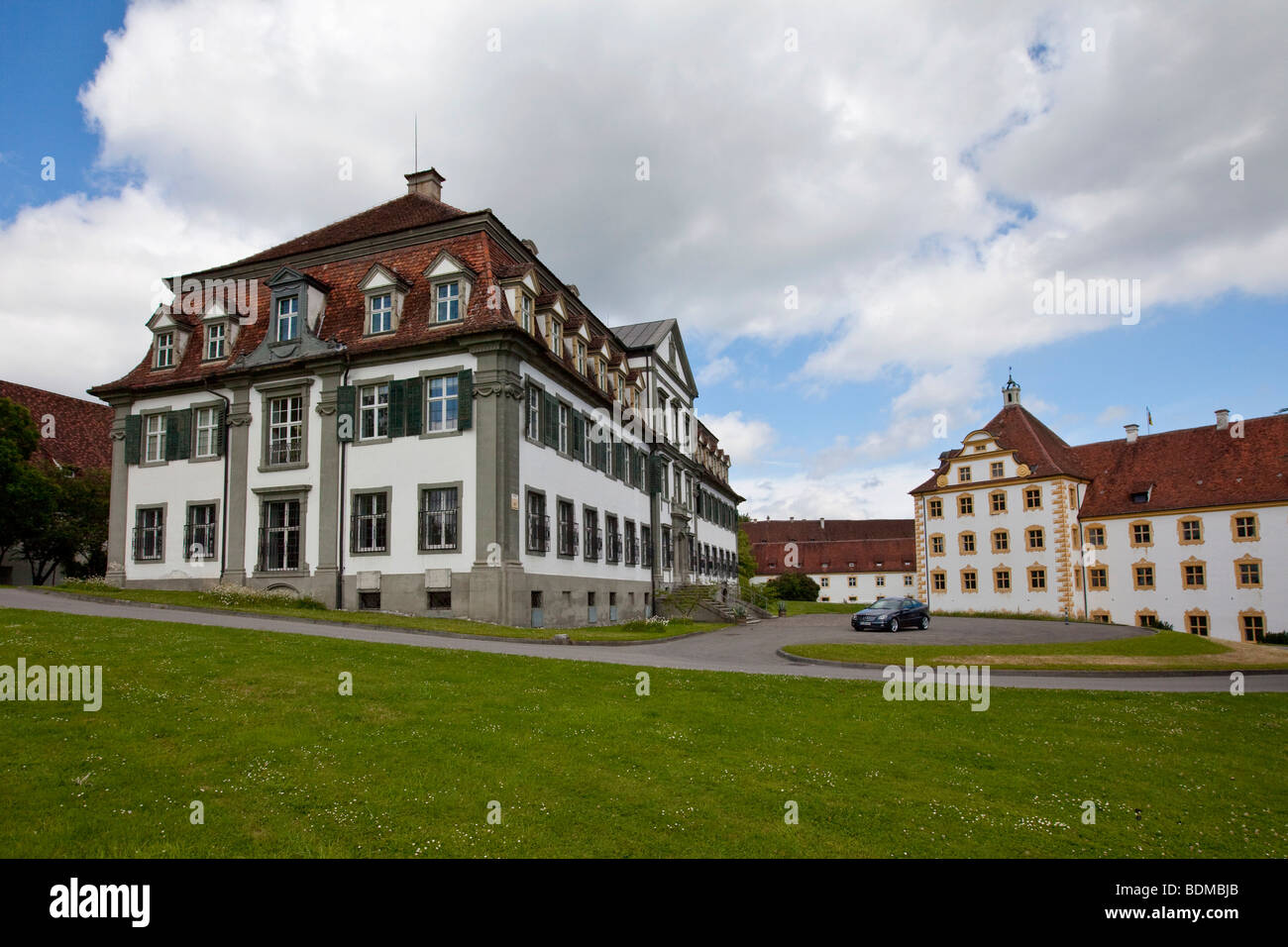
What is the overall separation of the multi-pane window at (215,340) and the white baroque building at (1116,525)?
157 ft

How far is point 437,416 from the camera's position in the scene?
1087 inches

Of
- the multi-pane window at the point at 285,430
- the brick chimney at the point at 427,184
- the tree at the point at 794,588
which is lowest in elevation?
the tree at the point at 794,588

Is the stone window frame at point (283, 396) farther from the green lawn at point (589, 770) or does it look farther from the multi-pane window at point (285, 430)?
the green lawn at point (589, 770)

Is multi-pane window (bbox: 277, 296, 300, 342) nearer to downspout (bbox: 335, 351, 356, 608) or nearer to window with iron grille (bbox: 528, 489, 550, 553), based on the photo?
downspout (bbox: 335, 351, 356, 608)

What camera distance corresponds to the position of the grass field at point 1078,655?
19.7 metres

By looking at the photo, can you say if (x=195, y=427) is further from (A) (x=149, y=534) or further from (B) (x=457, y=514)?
(B) (x=457, y=514)

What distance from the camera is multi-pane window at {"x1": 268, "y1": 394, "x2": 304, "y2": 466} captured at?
96.1ft

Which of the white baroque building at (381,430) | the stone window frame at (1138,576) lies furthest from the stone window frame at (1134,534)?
the white baroque building at (381,430)

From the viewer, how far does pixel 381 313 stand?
29000mm

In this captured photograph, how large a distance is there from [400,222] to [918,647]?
77.5 feet

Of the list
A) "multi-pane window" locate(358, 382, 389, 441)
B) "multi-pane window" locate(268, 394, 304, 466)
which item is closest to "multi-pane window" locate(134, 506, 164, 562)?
"multi-pane window" locate(268, 394, 304, 466)

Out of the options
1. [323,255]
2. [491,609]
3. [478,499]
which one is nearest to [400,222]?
[323,255]
